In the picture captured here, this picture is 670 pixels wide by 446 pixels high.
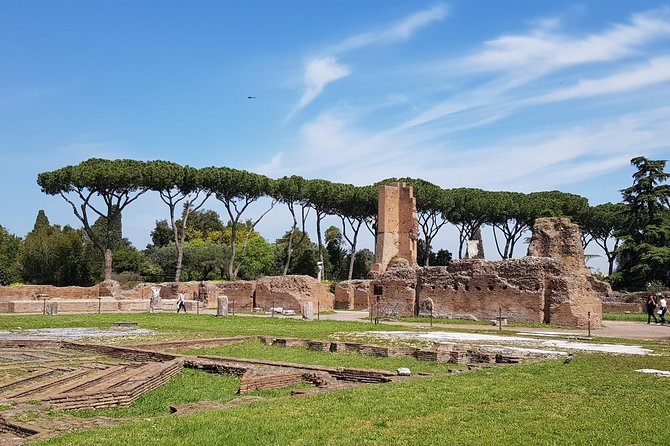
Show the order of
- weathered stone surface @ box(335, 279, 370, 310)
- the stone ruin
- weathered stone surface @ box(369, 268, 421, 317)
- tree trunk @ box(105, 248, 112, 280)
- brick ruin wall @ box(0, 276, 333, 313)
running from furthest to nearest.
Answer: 1. tree trunk @ box(105, 248, 112, 280)
2. weathered stone surface @ box(335, 279, 370, 310)
3. brick ruin wall @ box(0, 276, 333, 313)
4. weathered stone surface @ box(369, 268, 421, 317)
5. the stone ruin

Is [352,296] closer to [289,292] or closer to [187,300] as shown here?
[289,292]

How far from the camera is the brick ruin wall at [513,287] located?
79.2 feet

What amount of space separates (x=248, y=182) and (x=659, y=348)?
37938 mm

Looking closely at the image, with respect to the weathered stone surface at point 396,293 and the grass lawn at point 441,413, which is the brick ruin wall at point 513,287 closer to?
the weathered stone surface at point 396,293

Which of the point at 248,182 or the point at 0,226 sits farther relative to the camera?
the point at 0,226

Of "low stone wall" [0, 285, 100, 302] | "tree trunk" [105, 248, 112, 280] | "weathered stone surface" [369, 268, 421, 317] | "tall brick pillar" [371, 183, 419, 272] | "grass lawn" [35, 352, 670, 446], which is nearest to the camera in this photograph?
"grass lawn" [35, 352, 670, 446]

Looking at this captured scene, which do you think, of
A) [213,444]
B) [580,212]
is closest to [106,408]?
[213,444]

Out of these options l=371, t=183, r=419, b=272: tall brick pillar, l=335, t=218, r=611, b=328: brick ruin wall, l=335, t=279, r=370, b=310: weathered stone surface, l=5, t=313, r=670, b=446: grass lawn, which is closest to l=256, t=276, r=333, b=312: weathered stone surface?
l=335, t=218, r=611, b=328: brick ruin wall

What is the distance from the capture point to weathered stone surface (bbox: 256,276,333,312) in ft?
108

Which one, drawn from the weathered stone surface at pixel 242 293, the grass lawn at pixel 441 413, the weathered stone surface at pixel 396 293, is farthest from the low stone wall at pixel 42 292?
the grass lawn at pixel 441 413

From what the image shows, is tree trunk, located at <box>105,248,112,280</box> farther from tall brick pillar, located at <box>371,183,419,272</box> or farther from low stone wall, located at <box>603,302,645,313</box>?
low stone wall, located at <box>603,302,645,313</box>

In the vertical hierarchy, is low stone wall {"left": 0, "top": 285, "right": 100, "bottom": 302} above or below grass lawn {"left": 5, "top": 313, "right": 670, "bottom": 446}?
above

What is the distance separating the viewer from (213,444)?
19.3ft

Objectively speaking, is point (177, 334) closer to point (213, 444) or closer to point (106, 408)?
point (106, 408)
